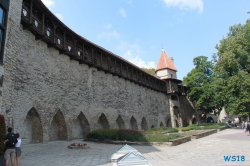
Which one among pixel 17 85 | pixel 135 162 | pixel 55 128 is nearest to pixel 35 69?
pixel 17 85

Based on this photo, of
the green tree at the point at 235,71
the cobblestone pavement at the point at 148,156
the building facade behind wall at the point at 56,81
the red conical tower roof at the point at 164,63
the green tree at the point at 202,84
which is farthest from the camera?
the red conical tower roof at the point at 164,63

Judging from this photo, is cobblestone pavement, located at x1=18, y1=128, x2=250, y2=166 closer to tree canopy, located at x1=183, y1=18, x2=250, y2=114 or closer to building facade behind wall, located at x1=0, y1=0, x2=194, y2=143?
building facade behind wall, located at x1=0, y1=0, x2=194, y2=143

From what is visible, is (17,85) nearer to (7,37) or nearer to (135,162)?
(7,37)

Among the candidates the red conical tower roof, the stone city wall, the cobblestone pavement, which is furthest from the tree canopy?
the cobblestone pavement

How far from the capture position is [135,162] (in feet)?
10.5

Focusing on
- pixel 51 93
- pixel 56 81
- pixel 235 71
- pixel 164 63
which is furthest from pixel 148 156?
pixel 164 63

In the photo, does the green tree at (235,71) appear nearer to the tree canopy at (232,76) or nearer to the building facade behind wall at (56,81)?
the tree canopy at (232,76)

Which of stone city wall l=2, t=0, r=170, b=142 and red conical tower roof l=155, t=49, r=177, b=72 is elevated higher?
red conical tower roof l=155, t=49, r=177, b=72

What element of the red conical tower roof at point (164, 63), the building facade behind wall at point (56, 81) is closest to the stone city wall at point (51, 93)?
the building facade behind wall at point (56, 81)

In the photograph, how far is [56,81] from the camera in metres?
15.2

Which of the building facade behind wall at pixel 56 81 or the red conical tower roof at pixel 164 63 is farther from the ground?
the red conical tower roof at pixel 164 63

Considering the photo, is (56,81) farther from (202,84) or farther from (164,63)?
(164,63)

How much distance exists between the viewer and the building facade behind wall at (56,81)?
9594 millimetres

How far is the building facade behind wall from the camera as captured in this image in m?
9.59
